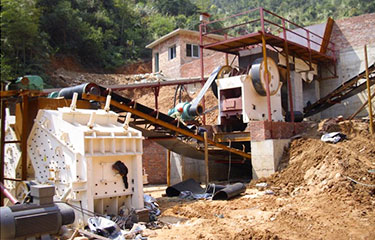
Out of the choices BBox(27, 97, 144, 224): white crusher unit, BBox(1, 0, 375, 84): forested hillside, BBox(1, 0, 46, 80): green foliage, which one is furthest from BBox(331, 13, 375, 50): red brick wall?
BBox(1, 0, 46, 80): green foliage

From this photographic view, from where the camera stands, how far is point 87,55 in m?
38.0

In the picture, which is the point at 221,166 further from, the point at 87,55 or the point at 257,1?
the point at 257,1

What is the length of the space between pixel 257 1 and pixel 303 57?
217ft

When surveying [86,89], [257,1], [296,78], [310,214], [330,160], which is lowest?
[310,214]

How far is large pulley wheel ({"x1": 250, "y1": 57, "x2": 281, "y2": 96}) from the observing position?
15578 mm

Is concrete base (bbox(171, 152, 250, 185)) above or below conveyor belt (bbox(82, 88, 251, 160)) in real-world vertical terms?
below

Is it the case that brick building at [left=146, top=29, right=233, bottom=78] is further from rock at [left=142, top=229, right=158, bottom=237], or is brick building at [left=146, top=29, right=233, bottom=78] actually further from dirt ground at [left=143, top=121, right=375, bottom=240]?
rock at [left=142, top=229, right=158, bottom=237]

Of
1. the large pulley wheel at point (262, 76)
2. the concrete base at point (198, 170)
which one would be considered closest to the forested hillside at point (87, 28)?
the concrete base at point (198, 170)

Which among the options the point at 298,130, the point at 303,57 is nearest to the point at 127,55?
the point at 303,57

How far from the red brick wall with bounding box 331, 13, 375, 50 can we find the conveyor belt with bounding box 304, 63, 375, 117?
2189mm

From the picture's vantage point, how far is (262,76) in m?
15.6

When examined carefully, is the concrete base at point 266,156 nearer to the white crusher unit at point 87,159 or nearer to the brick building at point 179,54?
the white crusher unit at point 87,159

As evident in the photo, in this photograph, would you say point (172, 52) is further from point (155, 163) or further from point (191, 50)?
point (155, 163)

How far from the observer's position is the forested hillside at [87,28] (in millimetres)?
27062
